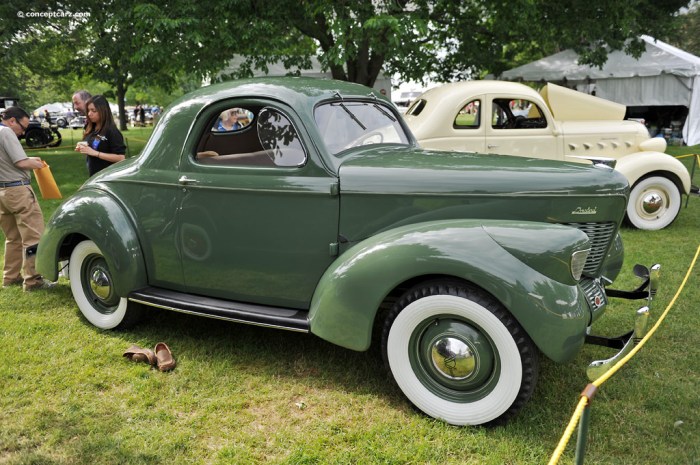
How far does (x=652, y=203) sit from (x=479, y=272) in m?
5.89

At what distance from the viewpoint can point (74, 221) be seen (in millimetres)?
4012

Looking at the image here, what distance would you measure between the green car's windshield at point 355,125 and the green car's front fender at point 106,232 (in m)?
1.59

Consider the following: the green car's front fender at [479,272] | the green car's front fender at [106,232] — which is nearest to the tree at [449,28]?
the green car's front fender at [106,232]

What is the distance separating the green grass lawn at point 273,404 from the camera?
2725 millimetres

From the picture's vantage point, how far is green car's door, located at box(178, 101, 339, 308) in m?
3.29

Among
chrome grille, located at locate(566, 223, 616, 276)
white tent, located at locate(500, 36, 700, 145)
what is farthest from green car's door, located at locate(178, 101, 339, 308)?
white tent, located at locate(500, 36, 700, 145)

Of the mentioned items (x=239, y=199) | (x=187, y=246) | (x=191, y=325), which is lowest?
(x=191, y=325)

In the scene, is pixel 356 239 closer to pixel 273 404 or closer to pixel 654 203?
pixel 273 404

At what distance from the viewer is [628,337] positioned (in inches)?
120

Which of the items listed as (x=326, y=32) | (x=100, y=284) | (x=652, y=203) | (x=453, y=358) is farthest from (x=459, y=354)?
(x=326, y=32)

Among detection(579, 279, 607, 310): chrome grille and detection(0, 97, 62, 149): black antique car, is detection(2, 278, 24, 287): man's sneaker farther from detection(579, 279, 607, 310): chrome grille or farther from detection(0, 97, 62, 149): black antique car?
Answer: detection(0, 97, 62, 149): black antique car

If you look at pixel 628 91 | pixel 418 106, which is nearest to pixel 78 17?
pixel 418 106

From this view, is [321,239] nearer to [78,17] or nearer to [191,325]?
→ [191,325]

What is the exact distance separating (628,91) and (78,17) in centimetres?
1655
